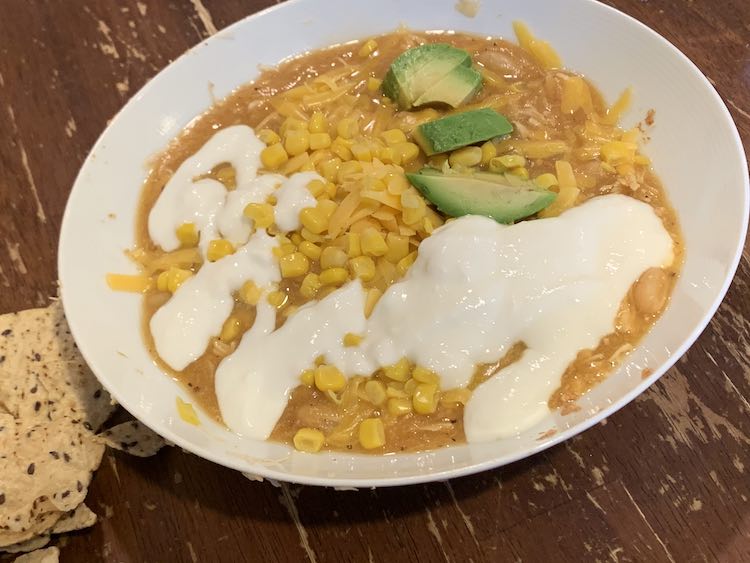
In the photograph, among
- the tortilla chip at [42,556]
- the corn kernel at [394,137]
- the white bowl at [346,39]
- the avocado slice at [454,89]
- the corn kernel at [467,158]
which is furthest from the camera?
the avocado slice at [454,89]

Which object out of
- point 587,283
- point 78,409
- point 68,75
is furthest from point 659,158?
point 68,75

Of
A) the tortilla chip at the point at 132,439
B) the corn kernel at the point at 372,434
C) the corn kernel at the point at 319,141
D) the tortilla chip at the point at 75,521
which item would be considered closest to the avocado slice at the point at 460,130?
the corn kernel at the point at 319,141

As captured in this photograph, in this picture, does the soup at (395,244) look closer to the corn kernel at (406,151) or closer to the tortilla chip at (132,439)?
the corn kernel at (406,151)

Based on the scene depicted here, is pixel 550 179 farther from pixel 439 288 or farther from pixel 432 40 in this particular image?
pixel 432 40

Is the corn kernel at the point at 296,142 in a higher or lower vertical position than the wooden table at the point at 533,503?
higher

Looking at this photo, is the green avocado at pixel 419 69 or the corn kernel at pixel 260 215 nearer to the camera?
the corn kernel at pixel 260 215

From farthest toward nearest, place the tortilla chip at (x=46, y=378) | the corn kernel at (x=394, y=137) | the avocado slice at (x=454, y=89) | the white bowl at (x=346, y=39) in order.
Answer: the avocado slice at (x=454, y=89) < the corn kernel at (x=394, y=137) < the tortilla chip at (x=46, y=378) < the white bowl at (x=346, y=39)
